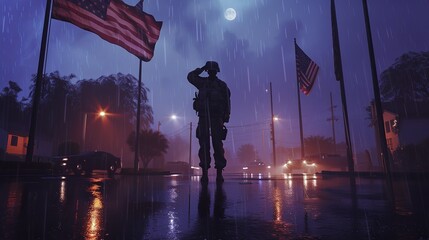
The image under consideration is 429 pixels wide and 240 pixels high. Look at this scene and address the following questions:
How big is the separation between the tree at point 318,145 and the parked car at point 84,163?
56.4m

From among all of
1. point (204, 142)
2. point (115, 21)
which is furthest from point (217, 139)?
point (115, 21)

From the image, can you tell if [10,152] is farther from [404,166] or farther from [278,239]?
[278,239]

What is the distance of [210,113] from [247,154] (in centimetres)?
13252

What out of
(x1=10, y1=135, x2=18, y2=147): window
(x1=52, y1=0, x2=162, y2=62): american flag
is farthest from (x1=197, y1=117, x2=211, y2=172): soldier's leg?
(x1=10, y1=135, x2=18, y2=147): window

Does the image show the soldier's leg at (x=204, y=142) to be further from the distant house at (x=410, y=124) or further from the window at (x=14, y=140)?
the window at (x=14, y=140)

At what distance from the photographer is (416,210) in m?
2.67

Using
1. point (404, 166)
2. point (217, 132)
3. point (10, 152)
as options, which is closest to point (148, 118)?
point (10, 152)

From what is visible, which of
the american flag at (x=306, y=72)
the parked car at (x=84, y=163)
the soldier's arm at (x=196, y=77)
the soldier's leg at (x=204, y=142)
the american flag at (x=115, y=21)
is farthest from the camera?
the american flag at (x=306, y=72)

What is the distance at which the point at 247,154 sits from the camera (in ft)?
451

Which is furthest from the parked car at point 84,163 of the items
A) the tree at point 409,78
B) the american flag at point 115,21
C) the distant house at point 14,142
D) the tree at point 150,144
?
the tree at point 409,78

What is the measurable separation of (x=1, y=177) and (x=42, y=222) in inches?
321

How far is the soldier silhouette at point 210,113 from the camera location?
6.57m

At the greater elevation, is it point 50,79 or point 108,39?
point 50,79

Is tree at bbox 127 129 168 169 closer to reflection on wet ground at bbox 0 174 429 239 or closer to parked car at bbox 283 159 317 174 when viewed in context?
parked car at bbox 283 159 317 174
